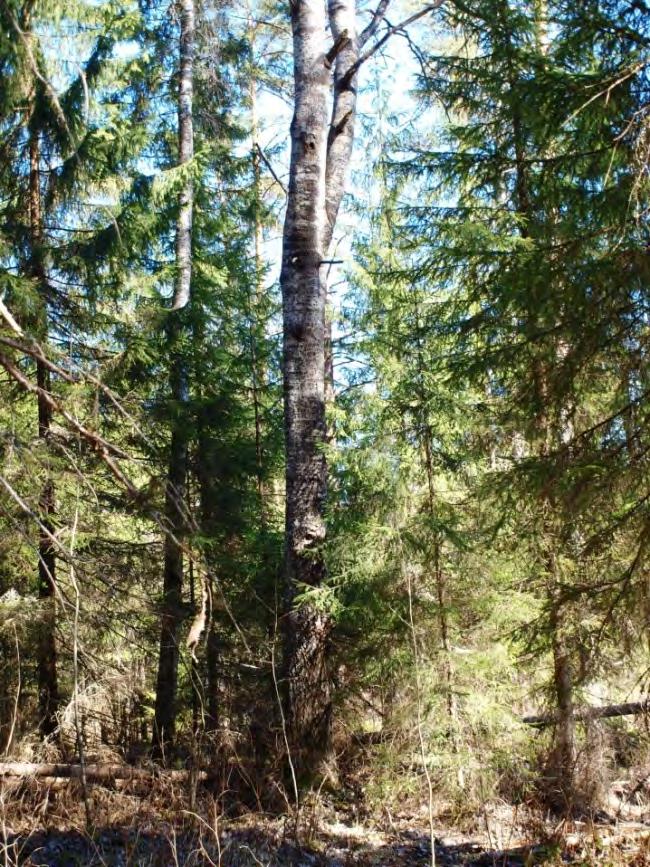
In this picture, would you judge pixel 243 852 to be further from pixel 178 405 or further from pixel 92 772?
pixel 178 405

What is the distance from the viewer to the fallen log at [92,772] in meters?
5.73

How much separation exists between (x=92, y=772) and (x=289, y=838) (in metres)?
1.98

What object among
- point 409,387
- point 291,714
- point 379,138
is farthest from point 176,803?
point 379,138

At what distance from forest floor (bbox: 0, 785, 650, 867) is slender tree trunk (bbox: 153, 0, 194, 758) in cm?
204

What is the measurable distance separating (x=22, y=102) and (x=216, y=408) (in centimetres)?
415

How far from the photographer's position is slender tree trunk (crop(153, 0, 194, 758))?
820cm

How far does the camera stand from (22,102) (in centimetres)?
800

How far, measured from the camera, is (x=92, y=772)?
19.9ft

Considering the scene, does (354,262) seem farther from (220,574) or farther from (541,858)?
(541,858)

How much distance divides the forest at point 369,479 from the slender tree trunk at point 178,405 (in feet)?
0.18

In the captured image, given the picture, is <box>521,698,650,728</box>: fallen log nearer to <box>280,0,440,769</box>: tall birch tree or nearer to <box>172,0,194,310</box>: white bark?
<box>280,0,440,769</box>: tall birch tree

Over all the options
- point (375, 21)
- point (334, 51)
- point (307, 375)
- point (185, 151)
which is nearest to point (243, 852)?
point (307, 375)

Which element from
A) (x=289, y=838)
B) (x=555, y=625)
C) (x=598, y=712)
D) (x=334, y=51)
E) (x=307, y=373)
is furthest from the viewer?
(x=334, y=51)

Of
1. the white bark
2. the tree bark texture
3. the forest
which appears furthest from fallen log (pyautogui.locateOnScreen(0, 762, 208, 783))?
the white bark
